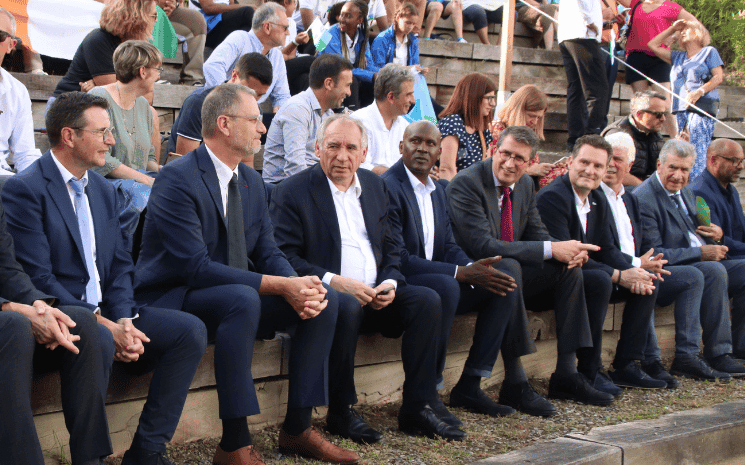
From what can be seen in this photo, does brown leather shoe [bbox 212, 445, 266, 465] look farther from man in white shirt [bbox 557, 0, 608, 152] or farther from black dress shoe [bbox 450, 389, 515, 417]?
man in white shirt [bbox 557, 0, 608, 152]

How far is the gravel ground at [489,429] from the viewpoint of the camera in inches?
140

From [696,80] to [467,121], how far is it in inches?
130

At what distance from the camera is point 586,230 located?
5.43 metres

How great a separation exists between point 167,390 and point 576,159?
3.22 m

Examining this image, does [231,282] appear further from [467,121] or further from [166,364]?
[467,121]

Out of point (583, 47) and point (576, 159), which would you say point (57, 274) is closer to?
point (576, 159)

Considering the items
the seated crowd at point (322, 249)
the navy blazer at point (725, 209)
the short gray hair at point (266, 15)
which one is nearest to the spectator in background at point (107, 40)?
the seated crowd at point (322, 249)

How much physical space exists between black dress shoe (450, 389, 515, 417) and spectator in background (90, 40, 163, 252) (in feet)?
6.55

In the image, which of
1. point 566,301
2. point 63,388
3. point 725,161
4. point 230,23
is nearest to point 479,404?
point 566,301

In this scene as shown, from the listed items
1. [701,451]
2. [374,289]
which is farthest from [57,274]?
[701,451]

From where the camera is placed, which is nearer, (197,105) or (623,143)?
(197,105)

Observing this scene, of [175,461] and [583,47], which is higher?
[583,47]

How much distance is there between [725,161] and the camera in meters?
6.61

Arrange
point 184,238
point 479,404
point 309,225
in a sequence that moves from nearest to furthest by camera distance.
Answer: point 184,238 → point 309,225 → point 479,404
